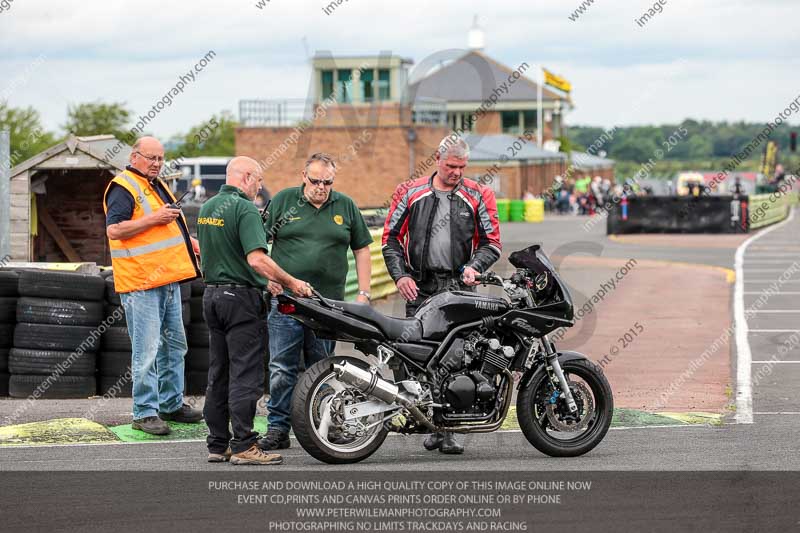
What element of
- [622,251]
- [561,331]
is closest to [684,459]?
[561,331]

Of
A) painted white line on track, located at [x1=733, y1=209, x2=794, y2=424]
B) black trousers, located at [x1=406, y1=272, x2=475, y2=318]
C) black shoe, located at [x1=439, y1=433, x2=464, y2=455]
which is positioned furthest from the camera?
painted white line on track, located at [x1=733, y1=209, x2=794, y2=424]

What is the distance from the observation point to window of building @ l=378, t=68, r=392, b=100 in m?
65.7

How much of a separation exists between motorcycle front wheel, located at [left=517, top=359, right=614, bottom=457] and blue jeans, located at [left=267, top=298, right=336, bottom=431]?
1333mm

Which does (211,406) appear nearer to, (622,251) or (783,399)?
(783,399)

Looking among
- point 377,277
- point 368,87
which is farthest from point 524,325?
point 368,87

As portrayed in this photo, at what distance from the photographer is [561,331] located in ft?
50.8

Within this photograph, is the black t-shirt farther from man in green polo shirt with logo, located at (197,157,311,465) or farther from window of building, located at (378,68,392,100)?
window of building, located at (378,68,392,100)

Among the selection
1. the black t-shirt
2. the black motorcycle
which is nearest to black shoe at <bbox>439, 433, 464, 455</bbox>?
the black motorcycle

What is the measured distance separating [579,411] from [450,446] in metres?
0.84

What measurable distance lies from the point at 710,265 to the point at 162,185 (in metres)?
21.0

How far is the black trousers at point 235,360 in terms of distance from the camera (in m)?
7.66

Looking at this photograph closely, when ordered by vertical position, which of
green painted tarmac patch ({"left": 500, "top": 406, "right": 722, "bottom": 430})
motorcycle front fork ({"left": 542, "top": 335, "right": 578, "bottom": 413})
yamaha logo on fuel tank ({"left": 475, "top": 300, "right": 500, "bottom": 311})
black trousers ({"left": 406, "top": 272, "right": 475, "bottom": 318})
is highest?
black trousers ({"left": 406, "top": 272, "right": 475, "bottom": 318})

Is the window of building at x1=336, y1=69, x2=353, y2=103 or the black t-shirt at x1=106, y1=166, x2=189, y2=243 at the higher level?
the window of building at x1=336, y1=69, x2=353, y2=103
